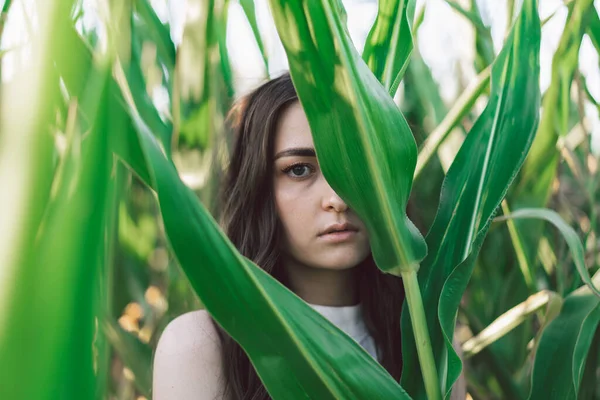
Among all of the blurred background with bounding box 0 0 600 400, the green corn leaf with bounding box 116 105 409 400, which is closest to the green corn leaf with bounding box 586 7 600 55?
the blurred background with bounding box 0 0 600 400

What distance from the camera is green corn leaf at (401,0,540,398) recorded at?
1.05 feet

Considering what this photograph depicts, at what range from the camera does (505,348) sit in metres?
0.55

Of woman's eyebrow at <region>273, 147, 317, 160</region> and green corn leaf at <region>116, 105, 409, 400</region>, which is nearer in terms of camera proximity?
green corn leaf at <region>116, 105, 409, 400</region>

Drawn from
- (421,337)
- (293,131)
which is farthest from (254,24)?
(421,337)

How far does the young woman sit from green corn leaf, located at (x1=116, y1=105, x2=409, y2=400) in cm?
15

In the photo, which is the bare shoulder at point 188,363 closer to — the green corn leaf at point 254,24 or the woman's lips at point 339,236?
the woman's lips at point 339,236

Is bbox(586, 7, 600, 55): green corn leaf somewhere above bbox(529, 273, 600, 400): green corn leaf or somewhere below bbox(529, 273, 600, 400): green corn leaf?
above

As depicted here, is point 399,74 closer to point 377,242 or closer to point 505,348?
point 377,242

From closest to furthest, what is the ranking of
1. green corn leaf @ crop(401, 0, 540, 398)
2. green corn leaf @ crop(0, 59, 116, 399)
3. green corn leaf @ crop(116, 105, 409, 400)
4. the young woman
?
green corn leaf @ crop(0, 59, 116, 399)
green corn leaf @ crop(116, 105, 409, 400)
green corn leaf @ crop(401, 0, 540, 398)
the young woman

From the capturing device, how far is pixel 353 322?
51 centimetres

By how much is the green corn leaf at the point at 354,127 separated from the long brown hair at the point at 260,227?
186 millimetres

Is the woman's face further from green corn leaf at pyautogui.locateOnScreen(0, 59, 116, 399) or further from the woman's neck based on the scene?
green corn leaf at pyautogui.locateOnScreen(0, 59, 116, 399)

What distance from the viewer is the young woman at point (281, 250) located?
16.6 inches

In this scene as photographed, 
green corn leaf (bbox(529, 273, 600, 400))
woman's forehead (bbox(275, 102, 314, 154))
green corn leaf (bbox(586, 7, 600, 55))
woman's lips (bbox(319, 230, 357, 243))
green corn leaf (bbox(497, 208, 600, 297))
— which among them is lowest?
green corn leaf (bbox(529, 273, 600, 400))
